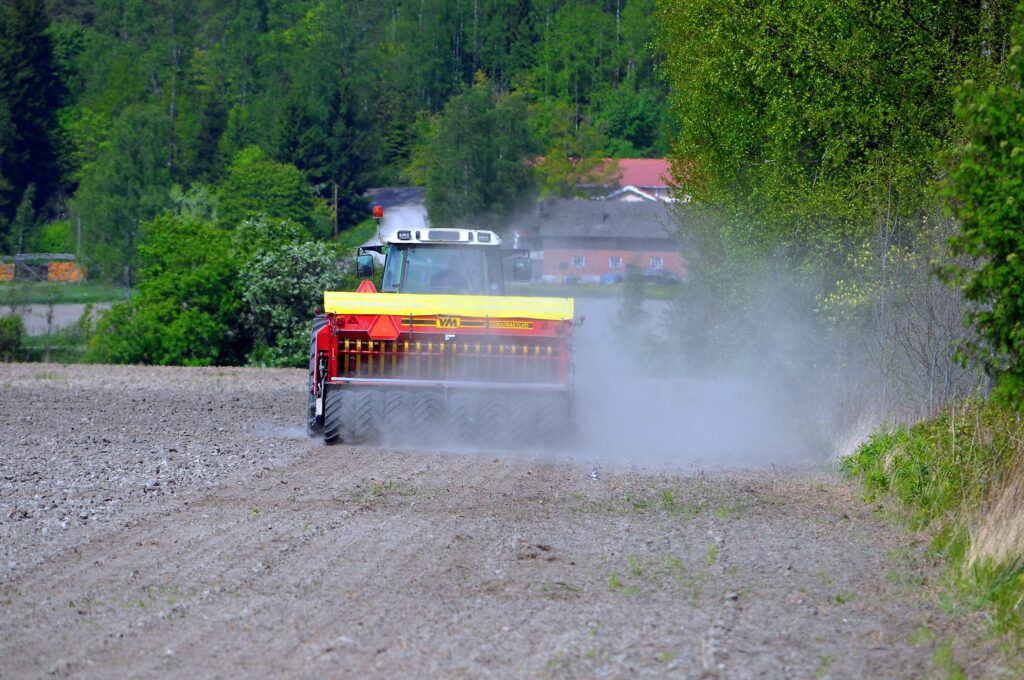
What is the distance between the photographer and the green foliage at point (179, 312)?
114 ft

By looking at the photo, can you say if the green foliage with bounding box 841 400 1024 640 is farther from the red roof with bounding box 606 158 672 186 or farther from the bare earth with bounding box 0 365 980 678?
the red roof with bounding box 606 158 672 186

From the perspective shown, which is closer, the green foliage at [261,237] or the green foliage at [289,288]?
the green foliage at [289,288]

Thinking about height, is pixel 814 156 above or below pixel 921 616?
above

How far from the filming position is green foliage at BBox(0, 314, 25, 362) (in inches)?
1422

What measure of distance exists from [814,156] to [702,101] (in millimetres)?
5819

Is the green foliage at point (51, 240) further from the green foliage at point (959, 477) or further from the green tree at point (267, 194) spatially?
the green foliage at point (959, 477)

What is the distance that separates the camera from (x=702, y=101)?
2344 centimetres

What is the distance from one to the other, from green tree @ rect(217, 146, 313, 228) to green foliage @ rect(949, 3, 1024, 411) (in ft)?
227

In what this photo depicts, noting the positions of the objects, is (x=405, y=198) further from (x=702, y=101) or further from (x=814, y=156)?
(x=814, y=156)

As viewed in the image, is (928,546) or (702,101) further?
(702,101)

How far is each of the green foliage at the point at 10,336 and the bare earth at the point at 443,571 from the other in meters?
23.6

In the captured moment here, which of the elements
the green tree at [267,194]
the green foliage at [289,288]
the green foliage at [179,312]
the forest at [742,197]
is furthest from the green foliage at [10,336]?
the green tree at [267,194]

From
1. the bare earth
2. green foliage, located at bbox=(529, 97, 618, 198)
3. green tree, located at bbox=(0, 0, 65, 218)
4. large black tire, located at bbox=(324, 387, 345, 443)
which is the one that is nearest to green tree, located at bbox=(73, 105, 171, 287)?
green tree, located at bbox=(0, 0, 65, 218)

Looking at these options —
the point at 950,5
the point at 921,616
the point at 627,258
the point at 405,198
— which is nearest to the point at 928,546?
the point at 921,616
